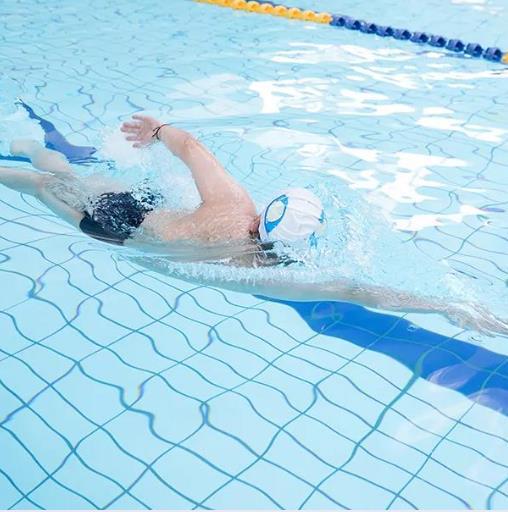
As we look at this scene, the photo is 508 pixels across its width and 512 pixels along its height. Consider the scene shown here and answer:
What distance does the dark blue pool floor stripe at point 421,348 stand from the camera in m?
Result: 2.80

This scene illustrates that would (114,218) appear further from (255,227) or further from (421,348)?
(421,348)

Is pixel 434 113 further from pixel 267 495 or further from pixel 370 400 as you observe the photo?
pixel 267 495

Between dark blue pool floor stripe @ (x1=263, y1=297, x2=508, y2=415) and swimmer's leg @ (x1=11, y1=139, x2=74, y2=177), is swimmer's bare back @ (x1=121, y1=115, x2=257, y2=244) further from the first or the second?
swimmer's leg @ (x1=11, y1=139, x2=74, y2=177)

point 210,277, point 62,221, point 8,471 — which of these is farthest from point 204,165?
point 8,471

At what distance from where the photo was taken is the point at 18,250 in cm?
346

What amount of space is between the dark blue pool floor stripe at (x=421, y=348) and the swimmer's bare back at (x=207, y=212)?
0.40 m

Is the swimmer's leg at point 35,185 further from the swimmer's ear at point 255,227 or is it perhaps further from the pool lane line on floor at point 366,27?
the pool lane line on floor at point 366,27

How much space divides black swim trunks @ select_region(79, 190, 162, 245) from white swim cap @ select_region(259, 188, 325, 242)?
703 millimetres

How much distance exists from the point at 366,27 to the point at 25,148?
14.0 ft

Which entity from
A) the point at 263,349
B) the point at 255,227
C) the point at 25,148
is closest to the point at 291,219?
the point at 255,227

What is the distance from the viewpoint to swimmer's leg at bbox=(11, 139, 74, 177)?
3.98 meters

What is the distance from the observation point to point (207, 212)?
3361 mm

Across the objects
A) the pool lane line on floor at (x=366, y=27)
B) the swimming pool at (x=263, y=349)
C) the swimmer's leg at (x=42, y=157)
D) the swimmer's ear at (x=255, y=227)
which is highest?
the pool lane line on floor at (x=366, y=27)

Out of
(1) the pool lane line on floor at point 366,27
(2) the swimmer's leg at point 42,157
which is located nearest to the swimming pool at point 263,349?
(2) the swimmer's leg at point 42,157
